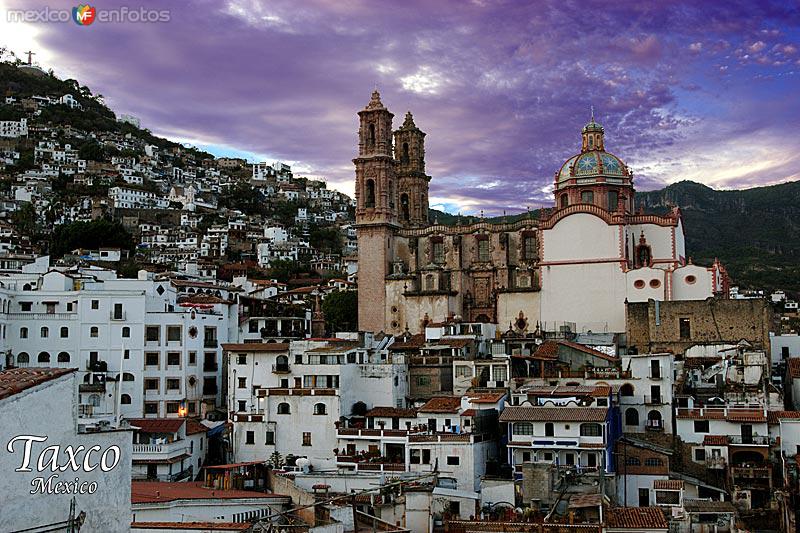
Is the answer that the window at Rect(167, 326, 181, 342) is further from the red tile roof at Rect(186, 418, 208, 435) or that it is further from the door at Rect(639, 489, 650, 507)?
the door at Rect(639, 489, 650, 507)

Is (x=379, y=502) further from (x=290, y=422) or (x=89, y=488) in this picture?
(x=89, y=488)

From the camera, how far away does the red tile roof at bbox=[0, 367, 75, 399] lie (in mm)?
13423

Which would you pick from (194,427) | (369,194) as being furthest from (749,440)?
(369,194)

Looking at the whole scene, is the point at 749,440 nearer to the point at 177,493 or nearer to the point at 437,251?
the point at 177,493

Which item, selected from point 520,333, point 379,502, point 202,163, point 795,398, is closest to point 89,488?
point 379,502

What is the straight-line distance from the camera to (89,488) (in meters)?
14.3

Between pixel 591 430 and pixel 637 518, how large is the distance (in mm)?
7036

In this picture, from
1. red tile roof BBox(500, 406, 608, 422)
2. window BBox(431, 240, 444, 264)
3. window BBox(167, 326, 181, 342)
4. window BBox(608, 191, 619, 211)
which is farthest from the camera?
window BBox(431, 240, 444, 264)

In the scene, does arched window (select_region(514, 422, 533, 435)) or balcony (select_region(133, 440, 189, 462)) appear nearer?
arched window (select_region(514, 422, 533, 435))

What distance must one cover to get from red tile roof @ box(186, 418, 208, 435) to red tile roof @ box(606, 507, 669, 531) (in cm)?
2061

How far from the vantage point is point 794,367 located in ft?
152

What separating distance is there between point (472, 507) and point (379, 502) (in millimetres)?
3306

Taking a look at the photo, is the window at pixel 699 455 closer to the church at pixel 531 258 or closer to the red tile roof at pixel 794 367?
the red tile roof at pixel 794 367

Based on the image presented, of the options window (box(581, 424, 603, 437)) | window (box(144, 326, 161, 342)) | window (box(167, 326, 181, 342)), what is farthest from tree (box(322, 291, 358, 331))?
window (box(581, 424, 603, 437))
